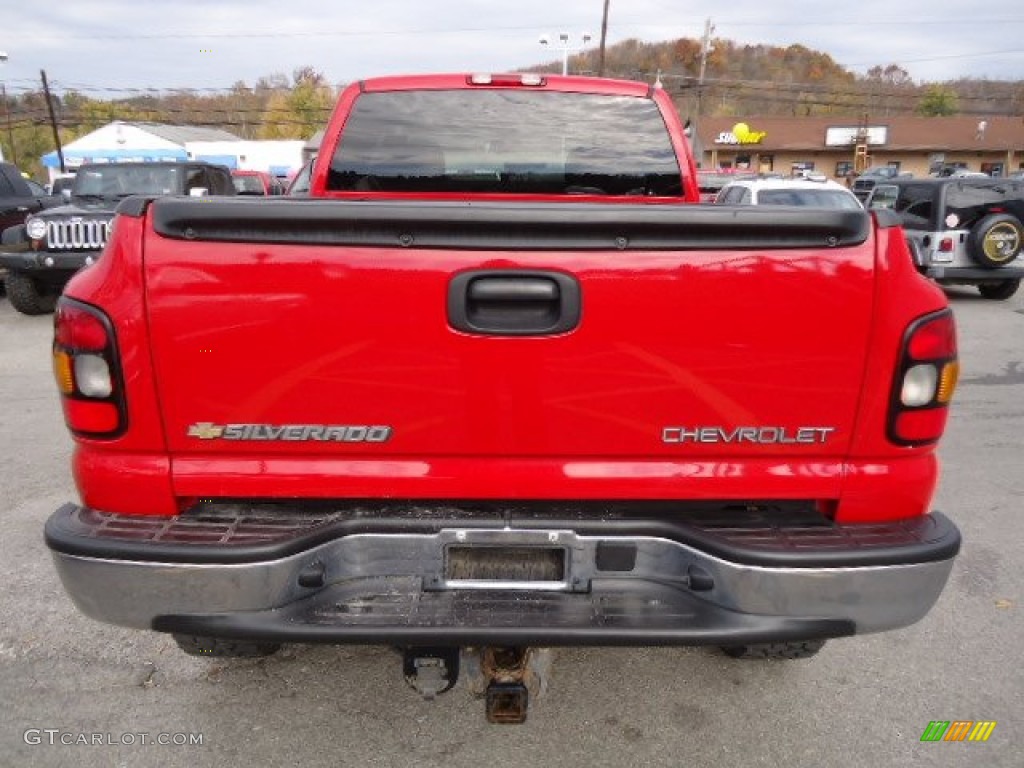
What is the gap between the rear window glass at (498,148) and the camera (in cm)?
336

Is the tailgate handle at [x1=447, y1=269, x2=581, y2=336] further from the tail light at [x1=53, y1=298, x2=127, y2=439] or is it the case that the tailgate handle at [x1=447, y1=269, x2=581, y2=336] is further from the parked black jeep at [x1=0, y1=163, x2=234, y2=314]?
the parked black jeep at [x1=0, y1=163, x2=234, y2=314]

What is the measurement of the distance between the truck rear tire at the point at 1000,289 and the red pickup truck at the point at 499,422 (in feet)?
36.1

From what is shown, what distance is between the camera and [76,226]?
8930 millimetres

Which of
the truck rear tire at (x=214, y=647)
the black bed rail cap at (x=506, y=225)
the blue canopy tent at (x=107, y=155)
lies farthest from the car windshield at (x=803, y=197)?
the blue canopy tent at (x=107, y=155)

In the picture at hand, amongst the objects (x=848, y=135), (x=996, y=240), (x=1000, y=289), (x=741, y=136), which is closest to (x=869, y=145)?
(x=848, y=135)

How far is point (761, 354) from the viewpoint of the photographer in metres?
1.88

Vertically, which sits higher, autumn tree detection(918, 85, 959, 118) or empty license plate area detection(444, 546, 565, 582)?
autumn tree detection(918, 85, 959, 118)

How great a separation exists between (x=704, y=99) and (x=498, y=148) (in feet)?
271

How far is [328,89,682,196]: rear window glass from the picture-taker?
11.0ft

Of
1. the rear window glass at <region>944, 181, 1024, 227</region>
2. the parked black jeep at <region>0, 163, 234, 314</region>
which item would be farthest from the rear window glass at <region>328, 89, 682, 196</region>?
the rear window glass at <region>944, 181, 1024, 227</region>

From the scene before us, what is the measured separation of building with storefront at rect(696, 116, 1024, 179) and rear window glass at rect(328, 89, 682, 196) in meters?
54.0

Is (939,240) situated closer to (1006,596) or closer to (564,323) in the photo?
(1006,596)

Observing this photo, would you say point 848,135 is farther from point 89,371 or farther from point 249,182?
point 89,371

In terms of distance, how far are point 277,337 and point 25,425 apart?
4.76 meters
